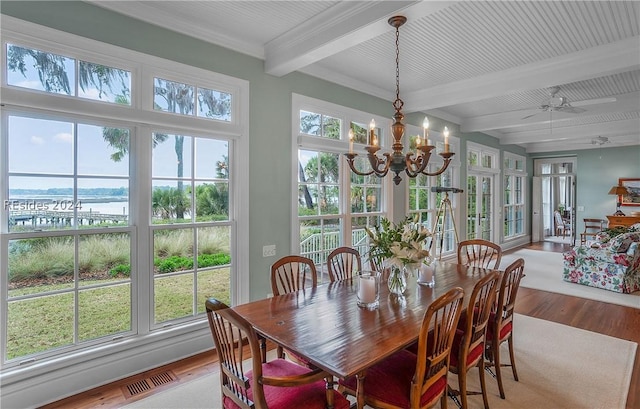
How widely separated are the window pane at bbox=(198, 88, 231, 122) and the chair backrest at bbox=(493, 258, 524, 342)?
281 cm

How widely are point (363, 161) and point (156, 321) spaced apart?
3216 mm

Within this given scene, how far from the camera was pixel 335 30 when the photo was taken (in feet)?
9.00

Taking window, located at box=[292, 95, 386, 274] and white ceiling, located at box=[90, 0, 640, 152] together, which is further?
window, located at box=[292, 95, 386, 274]

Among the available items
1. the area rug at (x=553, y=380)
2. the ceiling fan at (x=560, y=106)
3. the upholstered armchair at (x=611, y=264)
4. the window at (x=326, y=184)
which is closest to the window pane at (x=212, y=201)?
the window at (x=326, y=184)

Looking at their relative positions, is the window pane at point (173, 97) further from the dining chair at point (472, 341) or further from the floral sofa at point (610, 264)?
the floral sofa at point (610, 264)

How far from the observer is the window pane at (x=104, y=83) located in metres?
2.51

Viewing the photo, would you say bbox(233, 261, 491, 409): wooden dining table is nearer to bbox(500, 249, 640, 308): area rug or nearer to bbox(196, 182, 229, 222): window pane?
bbox(196, 182, 229, 222): window pane

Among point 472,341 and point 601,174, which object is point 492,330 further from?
point 601,174

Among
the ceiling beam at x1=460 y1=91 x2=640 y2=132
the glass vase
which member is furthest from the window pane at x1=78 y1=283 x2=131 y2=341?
the ceiling beam at x1=460 y1=91 x2=640 y2=132

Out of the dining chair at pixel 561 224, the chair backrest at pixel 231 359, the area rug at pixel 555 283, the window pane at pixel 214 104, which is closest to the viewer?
the chair backrest at pixel 231 359

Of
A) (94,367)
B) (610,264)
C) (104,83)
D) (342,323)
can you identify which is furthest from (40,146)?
(610,264)

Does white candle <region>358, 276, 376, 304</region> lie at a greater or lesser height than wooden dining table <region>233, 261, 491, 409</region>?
greater

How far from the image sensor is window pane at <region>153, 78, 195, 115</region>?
9.37 feet

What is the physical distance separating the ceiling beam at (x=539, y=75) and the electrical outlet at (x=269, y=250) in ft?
10.1
